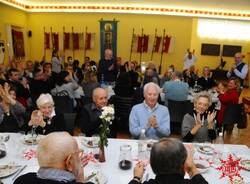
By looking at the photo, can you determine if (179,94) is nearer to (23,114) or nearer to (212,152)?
(212,152)

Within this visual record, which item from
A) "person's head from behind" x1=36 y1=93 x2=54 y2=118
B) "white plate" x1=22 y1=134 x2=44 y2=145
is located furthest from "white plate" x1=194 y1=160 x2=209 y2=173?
"person's head from behind" x1=36 y1=93 x2=54 y2=118

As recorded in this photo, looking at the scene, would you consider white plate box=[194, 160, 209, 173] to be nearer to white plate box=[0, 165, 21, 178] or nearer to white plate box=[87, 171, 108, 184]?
white plate box=[87, 171, 108, 184]

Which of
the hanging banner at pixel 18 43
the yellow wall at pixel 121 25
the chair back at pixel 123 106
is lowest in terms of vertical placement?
the chair back at pixel 123 106

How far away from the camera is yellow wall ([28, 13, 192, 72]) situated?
1058 centimetres

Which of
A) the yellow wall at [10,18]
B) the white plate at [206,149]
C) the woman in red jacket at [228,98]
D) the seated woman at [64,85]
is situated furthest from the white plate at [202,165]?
the yellow wall at [10,18]

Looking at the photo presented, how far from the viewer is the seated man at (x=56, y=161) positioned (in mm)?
1425

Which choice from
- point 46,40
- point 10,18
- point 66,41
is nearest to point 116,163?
point 10,18

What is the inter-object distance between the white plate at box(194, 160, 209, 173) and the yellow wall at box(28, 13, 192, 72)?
900 centimetres

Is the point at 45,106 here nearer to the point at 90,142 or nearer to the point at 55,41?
the point at 90,142

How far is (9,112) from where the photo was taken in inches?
134

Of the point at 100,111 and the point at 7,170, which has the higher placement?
the point at 100,111

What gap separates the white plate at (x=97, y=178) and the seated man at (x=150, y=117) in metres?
1.14

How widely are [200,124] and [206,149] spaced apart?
38 cm

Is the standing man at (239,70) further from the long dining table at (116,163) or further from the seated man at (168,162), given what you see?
the seated man at (168,162)
